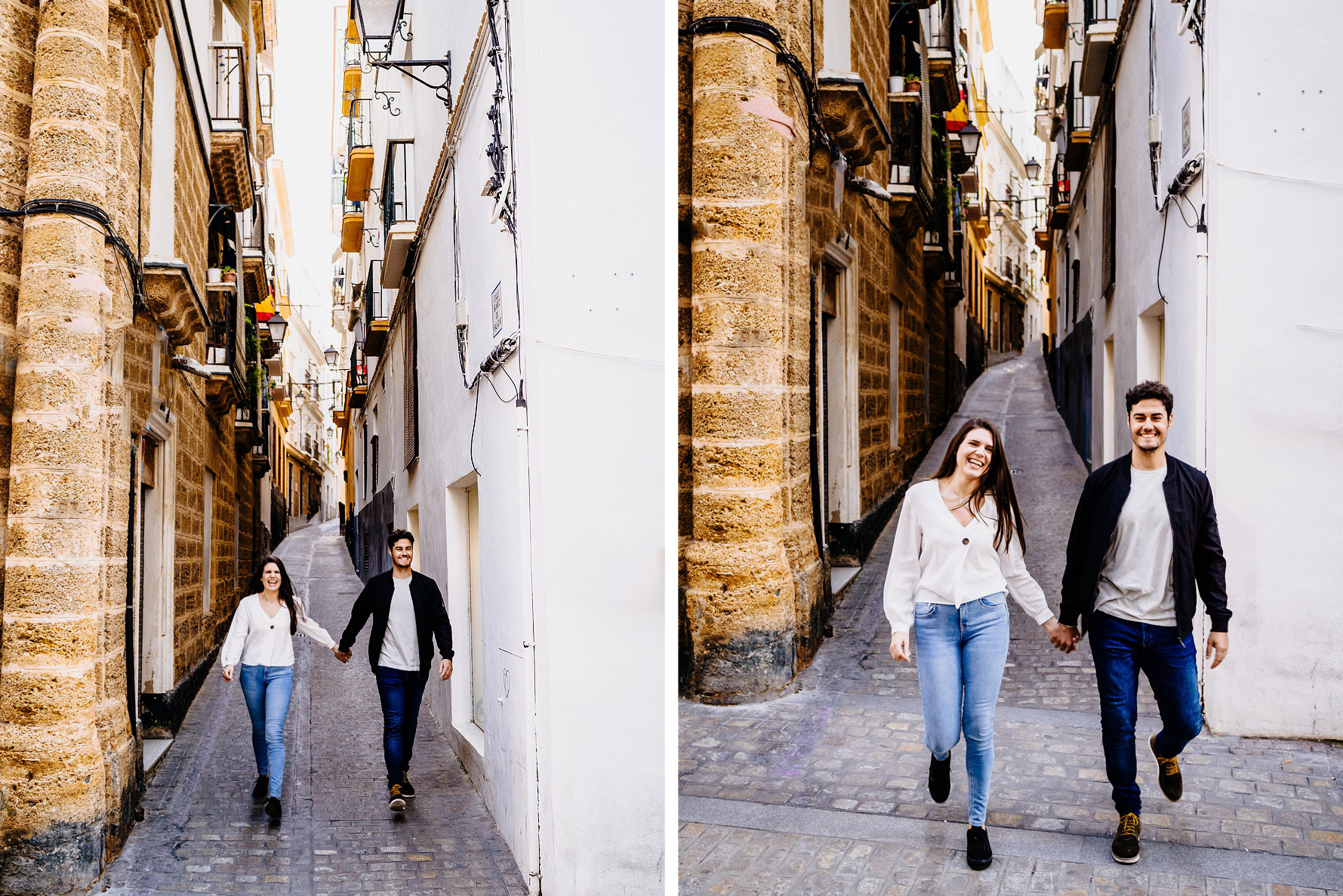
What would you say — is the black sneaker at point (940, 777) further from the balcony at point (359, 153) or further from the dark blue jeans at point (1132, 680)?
the balcony at point (359, 153)

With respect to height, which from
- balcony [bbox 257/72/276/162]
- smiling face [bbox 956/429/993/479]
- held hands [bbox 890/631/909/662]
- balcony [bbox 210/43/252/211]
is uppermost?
balcony [bbox 257/72/276/162]

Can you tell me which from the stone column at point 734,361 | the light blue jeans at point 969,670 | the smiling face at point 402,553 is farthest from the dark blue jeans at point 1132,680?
the smiling face at point 402,553

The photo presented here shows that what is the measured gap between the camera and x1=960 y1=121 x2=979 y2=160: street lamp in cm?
1716

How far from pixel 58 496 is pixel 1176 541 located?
4.80 meters

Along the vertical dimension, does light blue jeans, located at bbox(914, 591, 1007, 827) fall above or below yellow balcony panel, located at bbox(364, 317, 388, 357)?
below

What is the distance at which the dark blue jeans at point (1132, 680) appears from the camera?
14.2ft

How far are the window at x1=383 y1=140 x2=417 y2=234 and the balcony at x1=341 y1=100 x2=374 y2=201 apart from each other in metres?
1.66

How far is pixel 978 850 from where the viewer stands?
420cm

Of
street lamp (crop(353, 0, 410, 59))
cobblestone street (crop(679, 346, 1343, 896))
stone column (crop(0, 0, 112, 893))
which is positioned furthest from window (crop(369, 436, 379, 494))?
stone column (crop(0, 0, 112, 893))

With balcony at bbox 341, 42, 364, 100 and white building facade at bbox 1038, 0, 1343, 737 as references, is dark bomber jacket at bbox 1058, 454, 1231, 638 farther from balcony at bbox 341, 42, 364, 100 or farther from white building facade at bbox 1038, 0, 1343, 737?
balcony at bbox 341, 42, 364, 100

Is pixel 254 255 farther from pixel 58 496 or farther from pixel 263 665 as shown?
pixel 58 496

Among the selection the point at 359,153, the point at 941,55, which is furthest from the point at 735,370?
the point at 941,55

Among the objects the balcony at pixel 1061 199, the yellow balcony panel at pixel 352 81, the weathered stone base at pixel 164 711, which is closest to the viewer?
the weathered stone base at pixel 164 711

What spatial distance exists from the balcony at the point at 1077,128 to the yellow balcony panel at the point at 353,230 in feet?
32.1
